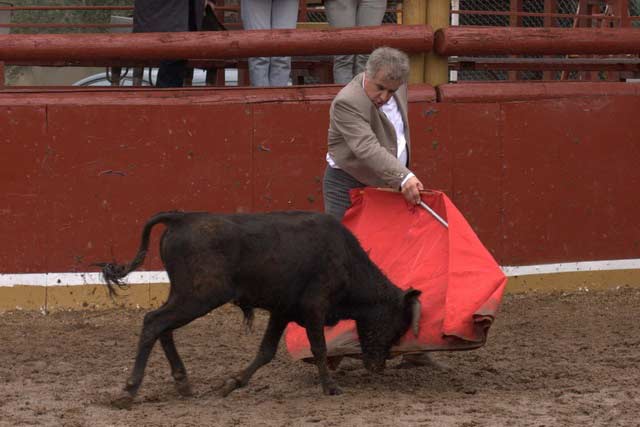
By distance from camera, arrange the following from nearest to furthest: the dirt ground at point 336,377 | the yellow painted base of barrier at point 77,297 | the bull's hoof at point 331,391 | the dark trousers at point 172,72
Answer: the dirt ground at point 336,377 → the bull's hoof at point 331,391 → the yellow painted base of barrier at point 77,297 → the dark trousers at point 172,72

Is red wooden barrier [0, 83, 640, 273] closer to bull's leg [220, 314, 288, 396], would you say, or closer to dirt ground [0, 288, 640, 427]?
dirt ground [0, 288, 640, 427]

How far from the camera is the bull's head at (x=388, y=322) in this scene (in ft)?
20.2

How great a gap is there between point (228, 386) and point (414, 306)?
3.27 ft

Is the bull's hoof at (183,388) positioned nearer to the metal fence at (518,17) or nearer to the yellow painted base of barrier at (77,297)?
the yellow painted base of barrier at (77,297)

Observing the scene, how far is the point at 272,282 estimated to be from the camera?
5.89 m

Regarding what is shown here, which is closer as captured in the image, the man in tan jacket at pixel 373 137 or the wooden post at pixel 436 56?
the man in tan jacket at pixel 373 137

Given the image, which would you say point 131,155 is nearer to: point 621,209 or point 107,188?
point 107,188

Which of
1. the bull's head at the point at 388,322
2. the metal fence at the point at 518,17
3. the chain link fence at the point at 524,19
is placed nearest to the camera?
the bull's head at the point at 388,322

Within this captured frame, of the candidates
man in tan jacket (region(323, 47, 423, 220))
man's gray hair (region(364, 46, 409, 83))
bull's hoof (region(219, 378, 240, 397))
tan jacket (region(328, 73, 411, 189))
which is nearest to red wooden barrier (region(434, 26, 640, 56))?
man in tan jacket (region(323, 47, 423, 220))

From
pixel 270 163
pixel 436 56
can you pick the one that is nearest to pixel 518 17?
pixel 436 56

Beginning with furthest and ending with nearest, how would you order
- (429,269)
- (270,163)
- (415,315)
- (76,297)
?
(270,163), (76,297), (429,269), (415,315)

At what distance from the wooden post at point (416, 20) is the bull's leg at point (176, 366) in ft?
11.5

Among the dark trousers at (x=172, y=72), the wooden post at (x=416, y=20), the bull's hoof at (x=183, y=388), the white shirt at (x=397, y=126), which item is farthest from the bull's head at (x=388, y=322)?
the dark trousers at (x=172, y=72)

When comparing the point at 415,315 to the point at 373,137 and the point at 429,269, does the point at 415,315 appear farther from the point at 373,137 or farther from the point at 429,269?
the point at 373,137
